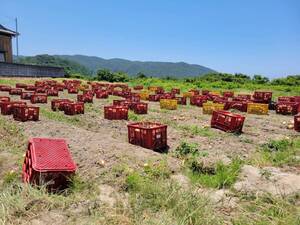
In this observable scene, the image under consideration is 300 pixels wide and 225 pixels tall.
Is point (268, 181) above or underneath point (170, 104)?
underneath

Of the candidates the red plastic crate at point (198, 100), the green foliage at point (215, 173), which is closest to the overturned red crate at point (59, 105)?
the red plastic crate at point (198, 100)

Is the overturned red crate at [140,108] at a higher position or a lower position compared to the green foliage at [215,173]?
higher

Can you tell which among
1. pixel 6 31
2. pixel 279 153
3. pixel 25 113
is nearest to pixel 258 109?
pixel 279 153

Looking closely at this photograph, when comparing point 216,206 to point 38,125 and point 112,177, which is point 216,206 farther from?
point 38,125

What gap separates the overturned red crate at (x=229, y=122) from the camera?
39.7ft

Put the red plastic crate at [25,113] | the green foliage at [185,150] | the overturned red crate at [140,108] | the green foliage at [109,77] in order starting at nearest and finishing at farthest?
the green foliage at [185,150] < the red plastic crate at [25,113] < the overturned red crate at [140,108] < the green foliage at [109,77]

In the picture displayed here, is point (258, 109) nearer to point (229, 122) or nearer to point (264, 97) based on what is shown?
point (264, 97)

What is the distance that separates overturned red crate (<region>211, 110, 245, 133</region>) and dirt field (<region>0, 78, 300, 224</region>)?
0.28 m

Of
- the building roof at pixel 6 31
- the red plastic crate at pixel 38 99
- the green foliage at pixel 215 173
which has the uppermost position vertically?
the building roof at pixel 6 31

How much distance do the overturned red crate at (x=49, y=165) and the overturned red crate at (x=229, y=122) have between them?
6.47 metres

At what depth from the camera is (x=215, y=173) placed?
25.8 feet

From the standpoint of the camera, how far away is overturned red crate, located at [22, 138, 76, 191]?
6.44m

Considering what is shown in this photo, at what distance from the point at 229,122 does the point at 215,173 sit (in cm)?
464

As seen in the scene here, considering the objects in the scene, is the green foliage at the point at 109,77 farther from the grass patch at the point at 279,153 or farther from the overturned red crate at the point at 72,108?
the grass patch at the point at 279,153
